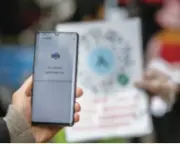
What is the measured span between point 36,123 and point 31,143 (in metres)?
0.03

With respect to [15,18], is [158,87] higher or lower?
lower

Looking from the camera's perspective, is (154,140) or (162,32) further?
(162,32)

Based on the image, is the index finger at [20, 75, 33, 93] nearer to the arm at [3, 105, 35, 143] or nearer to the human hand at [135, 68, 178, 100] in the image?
the arm at [3, 105, 35, 143]

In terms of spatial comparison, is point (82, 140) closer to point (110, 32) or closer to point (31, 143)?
point (110, 32)

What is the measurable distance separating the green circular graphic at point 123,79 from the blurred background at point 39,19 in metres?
0.13

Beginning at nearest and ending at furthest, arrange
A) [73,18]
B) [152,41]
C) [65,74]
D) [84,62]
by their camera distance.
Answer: [65,74] → [84,62] → [73,18] → [152,41]

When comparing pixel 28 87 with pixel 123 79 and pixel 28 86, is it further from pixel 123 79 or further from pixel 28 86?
pixel 123 79

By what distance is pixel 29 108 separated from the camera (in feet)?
3.45

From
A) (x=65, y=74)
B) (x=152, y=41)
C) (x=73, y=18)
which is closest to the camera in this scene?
(x=65, y=74)

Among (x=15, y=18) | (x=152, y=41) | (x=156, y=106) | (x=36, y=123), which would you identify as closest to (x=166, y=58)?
(x=152, y=41)

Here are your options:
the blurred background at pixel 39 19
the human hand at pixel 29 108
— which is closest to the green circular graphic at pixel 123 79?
the blurred background at pixel 39 19

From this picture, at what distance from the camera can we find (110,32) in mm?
1452

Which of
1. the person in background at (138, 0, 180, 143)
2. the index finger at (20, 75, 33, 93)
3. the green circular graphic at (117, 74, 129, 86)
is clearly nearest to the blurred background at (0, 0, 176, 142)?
the person in background at (138, 0, 180, 143)

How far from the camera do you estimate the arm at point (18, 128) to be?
1.03 metres
